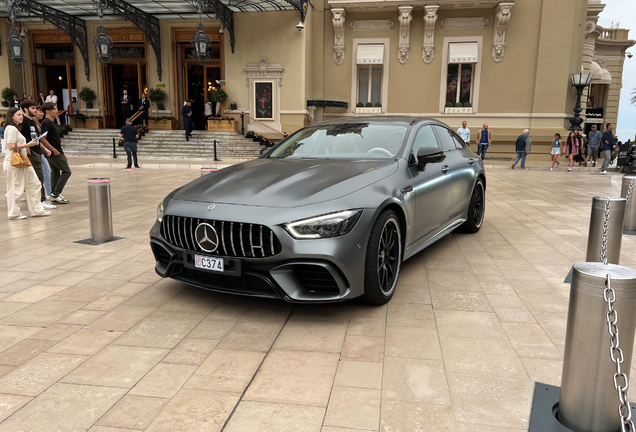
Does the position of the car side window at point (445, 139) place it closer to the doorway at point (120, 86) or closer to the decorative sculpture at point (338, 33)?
the decorative sculpture at point (338, 33)

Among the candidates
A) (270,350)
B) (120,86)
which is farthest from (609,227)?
(120,86)

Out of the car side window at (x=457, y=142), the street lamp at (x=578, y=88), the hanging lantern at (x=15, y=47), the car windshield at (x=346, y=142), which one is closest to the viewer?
the car windshield at (x=346, y=142)

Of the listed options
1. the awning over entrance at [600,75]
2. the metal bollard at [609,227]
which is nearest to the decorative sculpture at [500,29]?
the awning over entrance at [600,75]

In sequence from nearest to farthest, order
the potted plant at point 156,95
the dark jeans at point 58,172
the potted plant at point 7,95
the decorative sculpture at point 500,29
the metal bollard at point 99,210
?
1. the metal bollard at point 99,210
2. the dark jeans at point 58,172
3. the decorative sculpture at point 500,29
4. the potted plant at point 7,95
5. the potted plant at point 156,95

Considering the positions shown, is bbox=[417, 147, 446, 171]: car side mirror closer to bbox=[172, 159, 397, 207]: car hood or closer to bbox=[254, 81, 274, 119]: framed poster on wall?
bbox=[172, 159, 397, 207]: car hood

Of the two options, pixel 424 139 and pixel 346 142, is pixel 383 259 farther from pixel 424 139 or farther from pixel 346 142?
pixel 424 139

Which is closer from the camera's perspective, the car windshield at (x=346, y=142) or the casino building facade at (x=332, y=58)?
the car windshield at (x=346, y=142)

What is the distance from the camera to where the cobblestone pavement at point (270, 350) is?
253 cm

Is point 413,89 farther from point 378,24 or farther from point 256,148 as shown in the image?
point 256,148

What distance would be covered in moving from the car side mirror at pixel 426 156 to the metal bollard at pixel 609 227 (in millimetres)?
1503

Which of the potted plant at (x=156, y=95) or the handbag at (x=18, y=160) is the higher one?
the potted plant at (x=156, y=95)

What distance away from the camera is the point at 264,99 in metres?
23.8

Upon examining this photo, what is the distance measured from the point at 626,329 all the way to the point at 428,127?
3.67 meters

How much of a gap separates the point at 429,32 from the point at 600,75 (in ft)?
56.5
